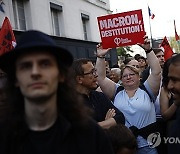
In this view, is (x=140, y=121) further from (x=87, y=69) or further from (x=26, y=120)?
(x=26, y=120)

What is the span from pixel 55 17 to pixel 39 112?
14.4m

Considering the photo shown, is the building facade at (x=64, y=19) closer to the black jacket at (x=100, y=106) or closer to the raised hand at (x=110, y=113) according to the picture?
the black jacket at (x=100, y=106)

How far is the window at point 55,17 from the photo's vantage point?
1561cm

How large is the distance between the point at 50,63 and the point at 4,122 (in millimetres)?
400

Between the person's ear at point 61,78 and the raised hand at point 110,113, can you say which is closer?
the person's ear at point 61,78

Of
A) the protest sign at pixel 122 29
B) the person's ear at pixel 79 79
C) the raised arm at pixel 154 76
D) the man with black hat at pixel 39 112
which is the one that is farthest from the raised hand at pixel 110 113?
the protest sign at pixel 122 29

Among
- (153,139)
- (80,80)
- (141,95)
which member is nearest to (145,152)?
(153,139)

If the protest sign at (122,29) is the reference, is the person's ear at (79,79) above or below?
below

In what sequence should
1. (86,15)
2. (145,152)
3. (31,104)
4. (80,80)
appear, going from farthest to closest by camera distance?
(86,15) → (145,152) → (80,80) → (31,104)

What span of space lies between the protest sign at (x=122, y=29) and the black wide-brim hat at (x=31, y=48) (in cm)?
373

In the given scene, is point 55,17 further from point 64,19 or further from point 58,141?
point 58,141

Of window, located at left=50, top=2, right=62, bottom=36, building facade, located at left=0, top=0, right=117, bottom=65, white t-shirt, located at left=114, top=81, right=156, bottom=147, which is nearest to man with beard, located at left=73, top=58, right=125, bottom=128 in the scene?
white t-shirt, located at left=114, top=81, right=156, bottom=147

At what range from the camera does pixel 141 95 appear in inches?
171

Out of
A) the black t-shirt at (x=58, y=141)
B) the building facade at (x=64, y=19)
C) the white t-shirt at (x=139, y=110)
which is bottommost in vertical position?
the white t-shirt at (x=139, y=110)
